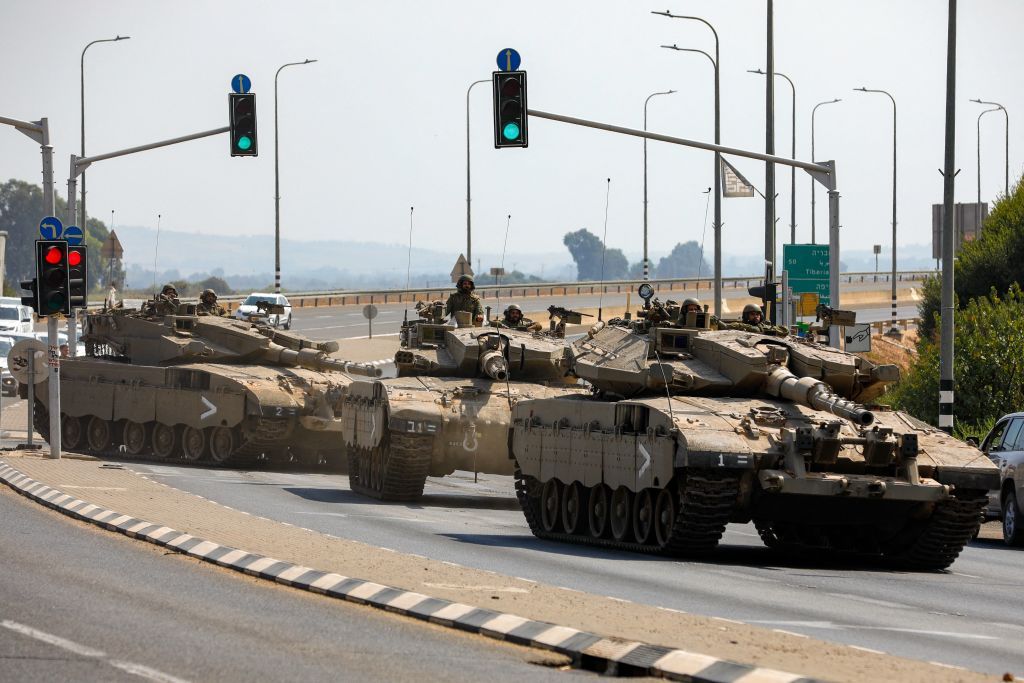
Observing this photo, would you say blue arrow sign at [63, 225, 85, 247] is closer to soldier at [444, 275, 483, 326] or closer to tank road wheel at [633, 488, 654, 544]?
soldier at [444, 275, 483, 326]

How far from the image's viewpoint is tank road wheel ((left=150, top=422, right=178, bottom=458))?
35469 millimetres

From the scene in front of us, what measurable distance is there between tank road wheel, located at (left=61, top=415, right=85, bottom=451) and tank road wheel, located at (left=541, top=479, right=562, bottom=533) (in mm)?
17003

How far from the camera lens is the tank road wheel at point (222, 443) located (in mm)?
33906

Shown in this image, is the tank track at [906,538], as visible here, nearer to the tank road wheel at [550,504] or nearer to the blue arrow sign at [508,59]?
the tank road wheel at [550,504]

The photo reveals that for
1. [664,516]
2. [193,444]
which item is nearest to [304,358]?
[193,444]

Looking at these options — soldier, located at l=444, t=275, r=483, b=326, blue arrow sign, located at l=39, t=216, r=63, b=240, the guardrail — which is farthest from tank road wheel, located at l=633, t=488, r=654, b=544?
the guardrail

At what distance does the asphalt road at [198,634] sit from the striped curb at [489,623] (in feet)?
0.55

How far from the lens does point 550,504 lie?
2317 cm

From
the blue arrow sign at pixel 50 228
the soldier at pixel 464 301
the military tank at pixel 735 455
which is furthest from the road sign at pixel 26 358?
the military tank at pixel 735 455

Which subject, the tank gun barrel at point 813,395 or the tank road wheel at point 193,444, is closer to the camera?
the tank gun barrel at point 813,395

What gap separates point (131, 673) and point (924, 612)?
289 inches

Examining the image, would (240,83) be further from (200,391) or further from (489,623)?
(489,623)

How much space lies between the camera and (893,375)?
71.7ft

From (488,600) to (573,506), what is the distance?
27.8 ft
